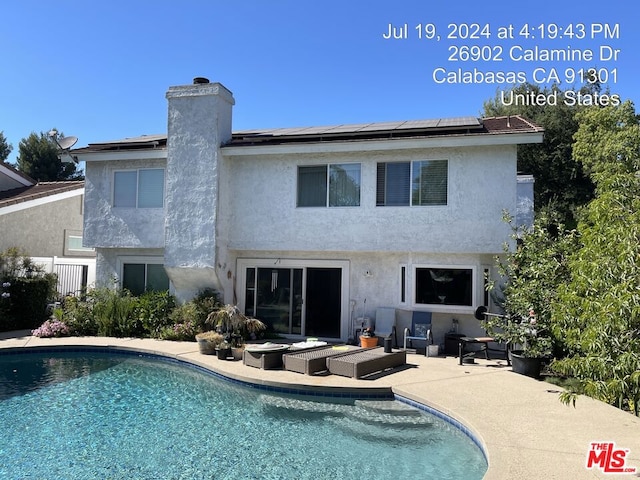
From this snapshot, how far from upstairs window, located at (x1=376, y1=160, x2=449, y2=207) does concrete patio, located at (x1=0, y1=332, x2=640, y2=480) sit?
485cm

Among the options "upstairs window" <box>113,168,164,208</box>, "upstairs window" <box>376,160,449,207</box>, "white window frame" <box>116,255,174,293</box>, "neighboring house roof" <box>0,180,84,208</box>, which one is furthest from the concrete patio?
"neighboring house roof" <box>0,180,84,208</box>

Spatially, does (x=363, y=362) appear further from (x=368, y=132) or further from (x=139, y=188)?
(x=139, y=188)

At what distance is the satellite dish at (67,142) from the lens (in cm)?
1977

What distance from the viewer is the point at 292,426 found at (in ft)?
27.9

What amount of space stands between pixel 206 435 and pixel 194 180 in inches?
400

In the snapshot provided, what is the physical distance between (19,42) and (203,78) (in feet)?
20.4

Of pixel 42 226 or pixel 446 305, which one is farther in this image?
pixel 42 226

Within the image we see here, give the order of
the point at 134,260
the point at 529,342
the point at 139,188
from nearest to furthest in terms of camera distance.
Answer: the point at 529,342, the point at 139,188, the point at 134,260

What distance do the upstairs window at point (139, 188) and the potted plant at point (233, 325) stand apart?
504 cm

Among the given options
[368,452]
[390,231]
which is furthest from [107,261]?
[368,452]

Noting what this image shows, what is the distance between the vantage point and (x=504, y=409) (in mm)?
8367

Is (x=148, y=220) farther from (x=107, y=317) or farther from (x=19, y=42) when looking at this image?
(x=19, y=42)

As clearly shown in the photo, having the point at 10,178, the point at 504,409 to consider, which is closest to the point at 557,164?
the point at 504,409

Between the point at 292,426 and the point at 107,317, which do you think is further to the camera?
the point at 107,317
